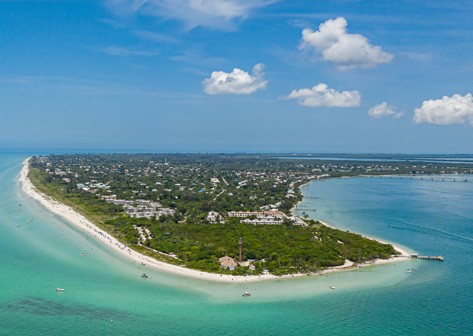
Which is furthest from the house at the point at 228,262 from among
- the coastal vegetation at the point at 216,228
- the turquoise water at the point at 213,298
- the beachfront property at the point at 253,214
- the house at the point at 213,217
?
the beachfront property at the point at 253,214

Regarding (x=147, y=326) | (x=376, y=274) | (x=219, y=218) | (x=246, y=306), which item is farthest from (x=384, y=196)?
(x=147, y=326)

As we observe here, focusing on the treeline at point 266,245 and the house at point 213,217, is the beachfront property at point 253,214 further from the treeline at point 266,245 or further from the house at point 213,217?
the treeline at point 266,245

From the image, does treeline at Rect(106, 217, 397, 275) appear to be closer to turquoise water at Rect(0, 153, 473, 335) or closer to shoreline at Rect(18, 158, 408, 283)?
shoreline at Rect(18, 158, 408, 283)

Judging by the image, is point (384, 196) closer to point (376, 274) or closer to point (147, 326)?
point (376, 274)

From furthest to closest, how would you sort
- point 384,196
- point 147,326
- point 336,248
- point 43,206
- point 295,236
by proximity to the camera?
1. point 384,196
2. point 43,206
3. point 295,236
4. point 336,248
5. point 147,326

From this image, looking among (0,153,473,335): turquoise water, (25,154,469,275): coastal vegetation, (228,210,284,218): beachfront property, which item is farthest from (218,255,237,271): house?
(228,210,284,218): beachfront property

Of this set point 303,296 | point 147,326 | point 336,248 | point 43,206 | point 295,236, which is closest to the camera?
point 147,326

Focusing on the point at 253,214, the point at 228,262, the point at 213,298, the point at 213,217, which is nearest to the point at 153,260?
the point at 228,262
